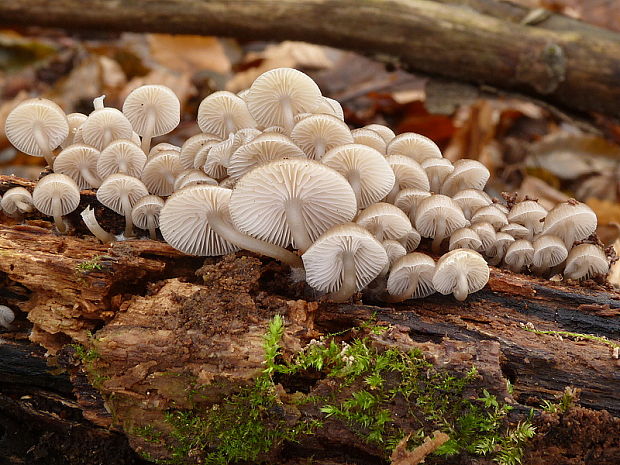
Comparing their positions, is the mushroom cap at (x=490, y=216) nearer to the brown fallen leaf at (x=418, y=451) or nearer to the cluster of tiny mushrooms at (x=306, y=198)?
the cluster of tiny mushrooms at (x=306, y=198)

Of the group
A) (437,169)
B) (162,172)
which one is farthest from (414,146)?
(162,172)

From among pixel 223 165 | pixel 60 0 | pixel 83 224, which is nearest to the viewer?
pixel 223 165

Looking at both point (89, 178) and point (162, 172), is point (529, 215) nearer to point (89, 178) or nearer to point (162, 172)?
point (162, 172)

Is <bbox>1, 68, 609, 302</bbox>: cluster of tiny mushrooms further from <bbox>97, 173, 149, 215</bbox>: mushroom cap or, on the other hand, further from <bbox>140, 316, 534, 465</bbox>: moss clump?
<bbox>140, 316, 534, 465</bbox>: moss clump

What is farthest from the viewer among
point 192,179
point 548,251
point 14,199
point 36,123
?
point 36,123

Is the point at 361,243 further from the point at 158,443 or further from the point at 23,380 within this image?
the point at 23,380

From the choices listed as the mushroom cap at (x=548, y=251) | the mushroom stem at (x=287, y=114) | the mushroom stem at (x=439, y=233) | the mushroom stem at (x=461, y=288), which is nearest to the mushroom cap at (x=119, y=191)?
the mushroom stem at (x=287, y=114)

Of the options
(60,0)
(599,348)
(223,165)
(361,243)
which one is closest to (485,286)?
(599,348)
